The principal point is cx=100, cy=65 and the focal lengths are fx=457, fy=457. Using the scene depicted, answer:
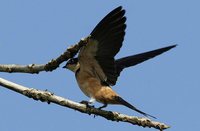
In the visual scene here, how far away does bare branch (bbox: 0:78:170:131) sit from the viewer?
323cm

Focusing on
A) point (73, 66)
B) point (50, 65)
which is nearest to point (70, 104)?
point (50, 65)

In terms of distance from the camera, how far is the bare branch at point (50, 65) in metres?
3.29

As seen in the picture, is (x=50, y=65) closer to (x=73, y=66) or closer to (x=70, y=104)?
(x=70, y=104)

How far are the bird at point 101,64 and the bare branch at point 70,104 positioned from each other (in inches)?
57.1

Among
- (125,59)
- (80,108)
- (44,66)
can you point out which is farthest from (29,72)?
(125,59)

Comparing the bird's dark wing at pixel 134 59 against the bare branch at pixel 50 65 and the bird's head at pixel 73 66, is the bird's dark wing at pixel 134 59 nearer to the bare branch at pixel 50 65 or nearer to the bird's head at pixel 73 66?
the bird's head at pixel 73 66

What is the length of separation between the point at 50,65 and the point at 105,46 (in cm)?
214

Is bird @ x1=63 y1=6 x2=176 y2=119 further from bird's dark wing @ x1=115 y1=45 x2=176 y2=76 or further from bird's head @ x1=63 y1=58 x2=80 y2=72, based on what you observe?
bird's dark wing @ x1=115 y1=45 x2=176 y2=76

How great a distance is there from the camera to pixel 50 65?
336 cm

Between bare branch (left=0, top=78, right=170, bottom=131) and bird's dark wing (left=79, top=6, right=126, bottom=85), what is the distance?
153 cm

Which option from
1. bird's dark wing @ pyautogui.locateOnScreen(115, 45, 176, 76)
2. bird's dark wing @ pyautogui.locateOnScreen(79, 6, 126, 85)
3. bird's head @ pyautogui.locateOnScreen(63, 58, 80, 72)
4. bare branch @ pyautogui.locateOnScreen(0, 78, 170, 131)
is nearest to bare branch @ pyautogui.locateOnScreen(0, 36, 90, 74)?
bare branch @ pyautogui.locateOnScreen(0, 78, 170, 131)

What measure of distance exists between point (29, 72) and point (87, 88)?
2.39 meters

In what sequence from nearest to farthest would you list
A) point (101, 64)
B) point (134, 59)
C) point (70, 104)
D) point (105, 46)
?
point (70, 104) < point (105, 46) < point (101, 64) < point (134, 59)

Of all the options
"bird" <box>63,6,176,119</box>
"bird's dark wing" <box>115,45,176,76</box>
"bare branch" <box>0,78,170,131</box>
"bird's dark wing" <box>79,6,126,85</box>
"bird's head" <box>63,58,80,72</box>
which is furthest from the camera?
"bird's dark wing" <box>115,45,176,76</box>
